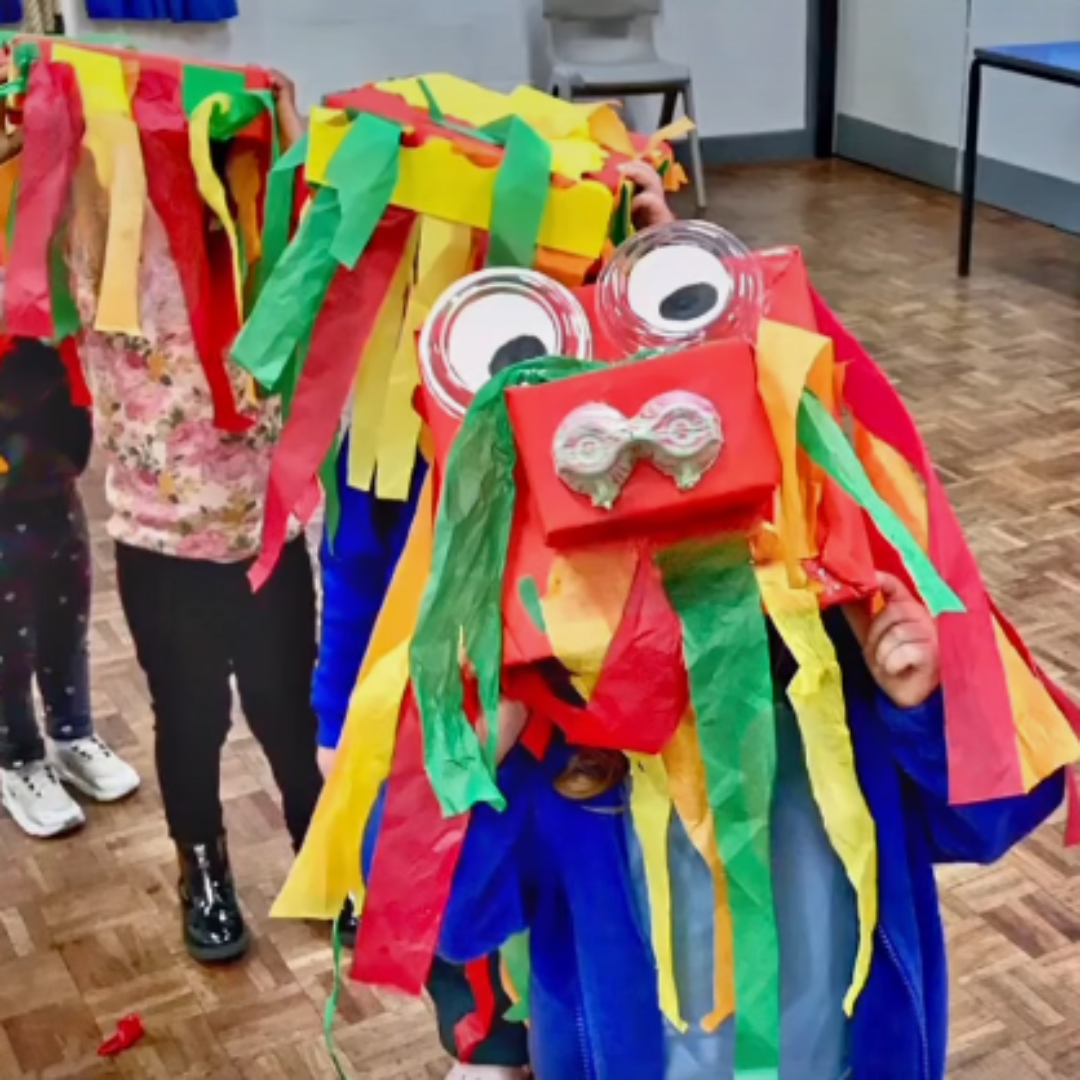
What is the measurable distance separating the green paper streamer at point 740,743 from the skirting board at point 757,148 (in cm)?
570

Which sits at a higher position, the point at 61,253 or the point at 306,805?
the point at 61,253

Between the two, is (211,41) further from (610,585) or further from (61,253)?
(610,585)

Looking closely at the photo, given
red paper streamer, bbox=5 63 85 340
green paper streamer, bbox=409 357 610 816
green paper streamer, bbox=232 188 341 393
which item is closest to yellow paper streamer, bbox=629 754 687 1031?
green paper streamer, bbox=409 357 610 816

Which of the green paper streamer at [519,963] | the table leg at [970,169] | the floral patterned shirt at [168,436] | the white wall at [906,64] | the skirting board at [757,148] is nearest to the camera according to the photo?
the green paper streamer at [519,963]

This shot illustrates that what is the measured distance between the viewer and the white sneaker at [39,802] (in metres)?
2.21

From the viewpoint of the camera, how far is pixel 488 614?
2.78 feet

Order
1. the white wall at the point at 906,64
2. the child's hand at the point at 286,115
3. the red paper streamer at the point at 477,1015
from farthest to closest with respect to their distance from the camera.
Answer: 1. the white wall at the point at 906,64
2. the child's hand at the point at 286,115
3. the red paper streamer at the point at 477,1015

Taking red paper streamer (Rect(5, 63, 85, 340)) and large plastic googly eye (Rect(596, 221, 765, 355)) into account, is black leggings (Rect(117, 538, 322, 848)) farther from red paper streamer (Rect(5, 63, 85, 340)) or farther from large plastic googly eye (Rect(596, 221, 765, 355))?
large plastic googly eye (Rect(596, 221, 765, 355))

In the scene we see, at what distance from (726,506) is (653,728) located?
0.44 ft

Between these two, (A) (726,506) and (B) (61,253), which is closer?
(A) (726,506)

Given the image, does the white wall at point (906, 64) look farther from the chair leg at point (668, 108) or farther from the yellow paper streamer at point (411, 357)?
the yellow paper streamer at point (411, 357)

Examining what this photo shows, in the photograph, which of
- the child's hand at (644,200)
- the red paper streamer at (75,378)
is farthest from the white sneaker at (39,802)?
the child's hand at (644,200)

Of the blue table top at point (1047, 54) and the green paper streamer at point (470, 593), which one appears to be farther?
the blue table top at point (1047, 54)

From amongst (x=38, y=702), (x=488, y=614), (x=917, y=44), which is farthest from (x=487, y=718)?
(x=917, y=44)
